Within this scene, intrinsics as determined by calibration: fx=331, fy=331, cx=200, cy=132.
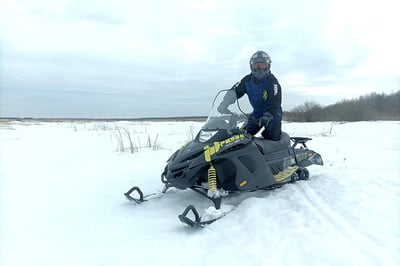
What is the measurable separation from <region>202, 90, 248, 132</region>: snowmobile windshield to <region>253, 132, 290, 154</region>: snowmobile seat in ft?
1.26

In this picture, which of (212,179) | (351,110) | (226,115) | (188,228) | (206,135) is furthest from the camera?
(351,110)

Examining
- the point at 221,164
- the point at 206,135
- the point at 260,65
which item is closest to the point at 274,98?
the point at 260,65

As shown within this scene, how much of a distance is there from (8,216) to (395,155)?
7552 millimetres

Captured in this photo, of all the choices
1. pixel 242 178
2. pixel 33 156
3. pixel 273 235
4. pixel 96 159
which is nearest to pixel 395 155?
pixel 242 178

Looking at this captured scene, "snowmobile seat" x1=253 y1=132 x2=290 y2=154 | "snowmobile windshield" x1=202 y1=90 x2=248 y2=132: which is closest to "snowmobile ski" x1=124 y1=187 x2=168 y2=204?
"snowmobile windshield" x1=202 y1=90 x2=248 y2=132

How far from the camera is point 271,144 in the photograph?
4754 millimetres

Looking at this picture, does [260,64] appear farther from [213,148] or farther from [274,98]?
[213,148]

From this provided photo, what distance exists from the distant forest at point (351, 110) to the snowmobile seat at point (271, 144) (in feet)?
78.1

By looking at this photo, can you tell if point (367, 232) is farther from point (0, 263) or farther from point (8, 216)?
point (8, 216)

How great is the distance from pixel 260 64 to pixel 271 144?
1.16 m

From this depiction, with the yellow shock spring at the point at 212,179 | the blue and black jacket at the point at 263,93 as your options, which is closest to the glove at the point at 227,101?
the blue and black jacket at the point at 263,93

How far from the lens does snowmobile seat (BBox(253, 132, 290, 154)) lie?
451 cm

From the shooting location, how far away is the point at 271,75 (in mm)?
4891

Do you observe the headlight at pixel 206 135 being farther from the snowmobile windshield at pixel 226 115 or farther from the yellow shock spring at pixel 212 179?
the yellow shock spring at pixel 212 179
